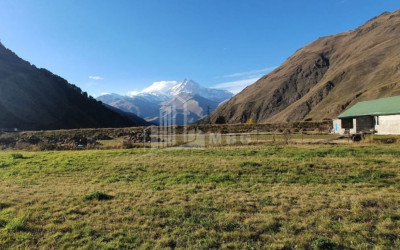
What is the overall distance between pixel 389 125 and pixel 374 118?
4.30 m

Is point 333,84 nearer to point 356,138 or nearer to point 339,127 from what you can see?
point 339,127

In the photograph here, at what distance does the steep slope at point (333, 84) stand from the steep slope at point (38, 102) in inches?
3970

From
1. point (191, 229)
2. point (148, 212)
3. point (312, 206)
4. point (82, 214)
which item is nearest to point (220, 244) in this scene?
point (191, 229)

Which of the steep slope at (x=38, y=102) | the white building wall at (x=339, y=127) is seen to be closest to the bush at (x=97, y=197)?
the white building wall at (x=339, y=127)

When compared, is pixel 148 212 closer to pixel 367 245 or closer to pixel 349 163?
pixel 367 245

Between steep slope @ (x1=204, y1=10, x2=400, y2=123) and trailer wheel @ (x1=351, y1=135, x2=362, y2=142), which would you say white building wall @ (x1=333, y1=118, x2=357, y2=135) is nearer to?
trailer wheel @ (x1=351, y1=135, x2=362, y2=142)

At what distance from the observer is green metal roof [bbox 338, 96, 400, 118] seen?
38250 millimetres

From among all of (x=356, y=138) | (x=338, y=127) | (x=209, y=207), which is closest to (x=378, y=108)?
(x=338, y=127)

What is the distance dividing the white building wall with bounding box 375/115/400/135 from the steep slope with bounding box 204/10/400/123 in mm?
66300

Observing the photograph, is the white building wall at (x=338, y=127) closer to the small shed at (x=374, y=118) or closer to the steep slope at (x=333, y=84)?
the small shed at (x=374, y=118)

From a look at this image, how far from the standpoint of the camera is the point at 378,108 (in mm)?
42094

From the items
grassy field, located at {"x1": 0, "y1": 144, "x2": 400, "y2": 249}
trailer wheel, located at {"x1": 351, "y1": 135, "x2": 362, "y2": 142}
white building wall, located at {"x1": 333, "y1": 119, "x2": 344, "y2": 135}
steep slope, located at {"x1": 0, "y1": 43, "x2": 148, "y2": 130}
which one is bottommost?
grassy field, located at {"x1": 0, "y1": 144, "x2": 400, "y2": 249}

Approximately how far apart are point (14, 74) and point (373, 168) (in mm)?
144017

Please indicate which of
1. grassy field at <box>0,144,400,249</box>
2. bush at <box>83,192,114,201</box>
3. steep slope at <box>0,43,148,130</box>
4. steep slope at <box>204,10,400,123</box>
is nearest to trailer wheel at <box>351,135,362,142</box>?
grassy field at <box>0,144,400,249</box>
